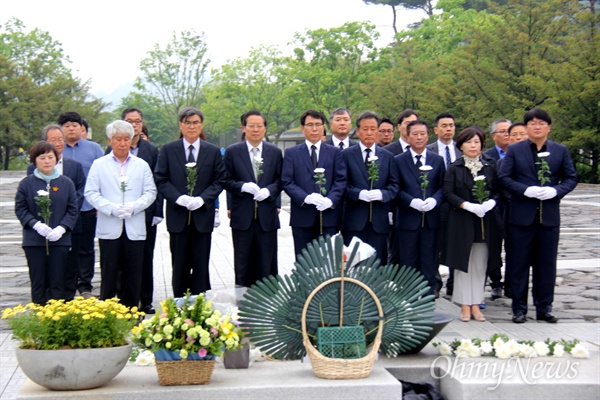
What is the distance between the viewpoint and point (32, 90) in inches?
2096

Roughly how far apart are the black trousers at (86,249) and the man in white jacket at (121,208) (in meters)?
1.30

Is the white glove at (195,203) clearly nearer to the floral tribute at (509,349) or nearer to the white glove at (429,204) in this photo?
the white glove at (429,204)

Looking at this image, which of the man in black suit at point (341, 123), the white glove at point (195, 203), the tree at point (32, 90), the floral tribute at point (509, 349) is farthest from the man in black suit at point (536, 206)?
the tree at point (32, 90)

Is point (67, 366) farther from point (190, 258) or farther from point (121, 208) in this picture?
point (190, 258)

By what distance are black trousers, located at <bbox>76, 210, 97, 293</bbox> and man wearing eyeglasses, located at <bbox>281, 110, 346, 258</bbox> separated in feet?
7.91

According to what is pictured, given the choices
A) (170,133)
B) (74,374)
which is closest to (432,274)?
(74,374)

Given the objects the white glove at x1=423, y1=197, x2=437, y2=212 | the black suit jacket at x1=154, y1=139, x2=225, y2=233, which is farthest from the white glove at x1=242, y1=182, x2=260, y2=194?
the white glove at x1=423, y1=197, x2=437, y2=212

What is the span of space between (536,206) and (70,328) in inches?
201

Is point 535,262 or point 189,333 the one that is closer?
point 189,333

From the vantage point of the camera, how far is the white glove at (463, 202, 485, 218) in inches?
355

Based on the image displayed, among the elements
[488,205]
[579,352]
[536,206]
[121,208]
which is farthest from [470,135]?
[121,208]

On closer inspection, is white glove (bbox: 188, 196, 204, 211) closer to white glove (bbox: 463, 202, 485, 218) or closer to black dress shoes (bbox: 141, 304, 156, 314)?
black dress shoes (bbox: 141, 304, 156, 314)

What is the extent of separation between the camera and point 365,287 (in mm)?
6039

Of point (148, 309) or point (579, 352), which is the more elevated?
point (579, 352)
